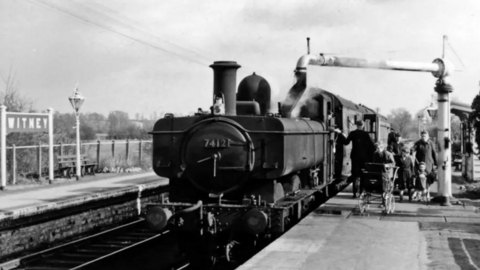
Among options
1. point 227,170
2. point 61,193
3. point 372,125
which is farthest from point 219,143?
point 372,125

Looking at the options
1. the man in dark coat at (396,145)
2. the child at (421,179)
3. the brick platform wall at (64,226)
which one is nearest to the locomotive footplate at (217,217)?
the brick platform wall at (64,226)

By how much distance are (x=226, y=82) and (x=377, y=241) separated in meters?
3.30

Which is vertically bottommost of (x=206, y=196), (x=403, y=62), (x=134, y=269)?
(x=134, y=269)

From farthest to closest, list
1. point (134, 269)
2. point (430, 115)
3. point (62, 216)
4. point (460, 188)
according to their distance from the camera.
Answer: point (430, 115), point (460, 188), point (62, 216), point (134, 269)

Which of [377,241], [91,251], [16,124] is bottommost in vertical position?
[91,251]

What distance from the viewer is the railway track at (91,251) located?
30.0 ft

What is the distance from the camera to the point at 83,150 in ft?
75.3

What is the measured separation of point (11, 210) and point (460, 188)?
11.5 m

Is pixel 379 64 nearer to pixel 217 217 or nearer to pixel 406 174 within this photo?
pixel 406 174

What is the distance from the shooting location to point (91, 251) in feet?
33.7

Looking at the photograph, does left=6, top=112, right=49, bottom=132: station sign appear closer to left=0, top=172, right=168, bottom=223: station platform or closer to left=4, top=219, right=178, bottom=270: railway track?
left=0, top=172, right=168, bottom=223: station platform

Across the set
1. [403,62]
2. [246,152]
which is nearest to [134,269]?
[246,152]

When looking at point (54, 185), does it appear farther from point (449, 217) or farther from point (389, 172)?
point (449, 217)

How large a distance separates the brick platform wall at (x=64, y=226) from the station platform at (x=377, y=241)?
600 cm
